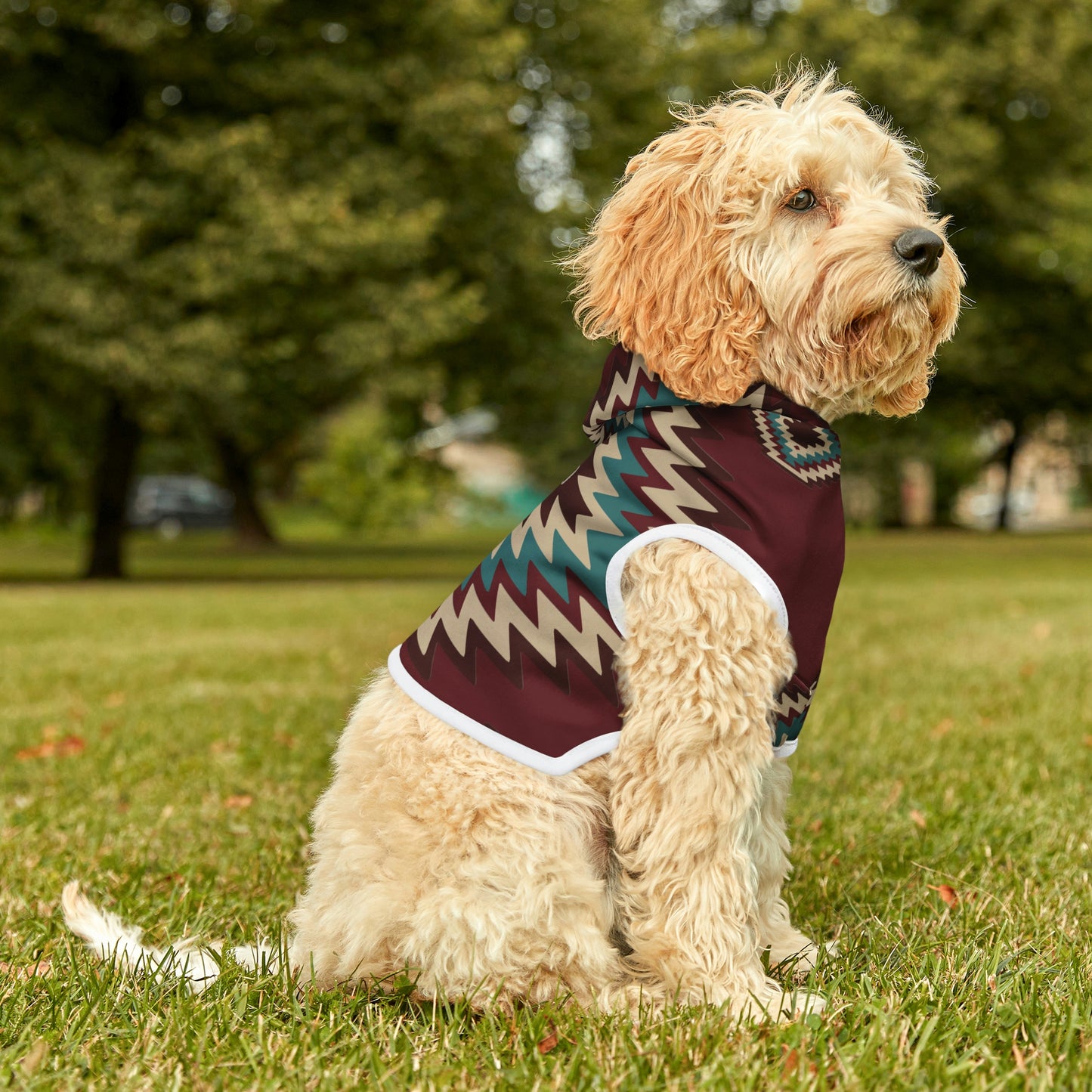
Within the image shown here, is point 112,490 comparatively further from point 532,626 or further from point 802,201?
point 802,201

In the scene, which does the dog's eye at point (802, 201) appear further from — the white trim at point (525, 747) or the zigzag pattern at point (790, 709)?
the white trim at point (525, 747)

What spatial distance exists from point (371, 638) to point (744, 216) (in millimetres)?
8255

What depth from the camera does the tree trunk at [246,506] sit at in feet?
107

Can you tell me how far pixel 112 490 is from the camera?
2044cm

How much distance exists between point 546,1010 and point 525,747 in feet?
2.00

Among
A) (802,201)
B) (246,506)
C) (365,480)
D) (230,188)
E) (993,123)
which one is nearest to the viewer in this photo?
(802,201)

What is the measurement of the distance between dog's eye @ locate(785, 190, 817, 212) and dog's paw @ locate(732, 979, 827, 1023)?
1898mm

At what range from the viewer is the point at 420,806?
8.91ft

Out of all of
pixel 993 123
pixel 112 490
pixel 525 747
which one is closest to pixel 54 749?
pixel 525 747

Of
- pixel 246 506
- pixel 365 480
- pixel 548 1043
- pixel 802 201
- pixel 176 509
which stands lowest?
pixel 176 509

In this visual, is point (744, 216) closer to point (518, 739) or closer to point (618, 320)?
point (618, 320)

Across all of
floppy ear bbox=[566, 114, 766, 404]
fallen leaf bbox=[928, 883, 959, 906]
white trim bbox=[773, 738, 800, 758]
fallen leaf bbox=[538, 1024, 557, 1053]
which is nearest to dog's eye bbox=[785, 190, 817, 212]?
floppy ear bbox=[566, 114, 766, 404]

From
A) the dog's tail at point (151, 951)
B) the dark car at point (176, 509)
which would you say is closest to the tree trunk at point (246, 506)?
the dark car at point (176, 509)

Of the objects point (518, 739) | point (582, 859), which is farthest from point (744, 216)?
point (582, 859)
